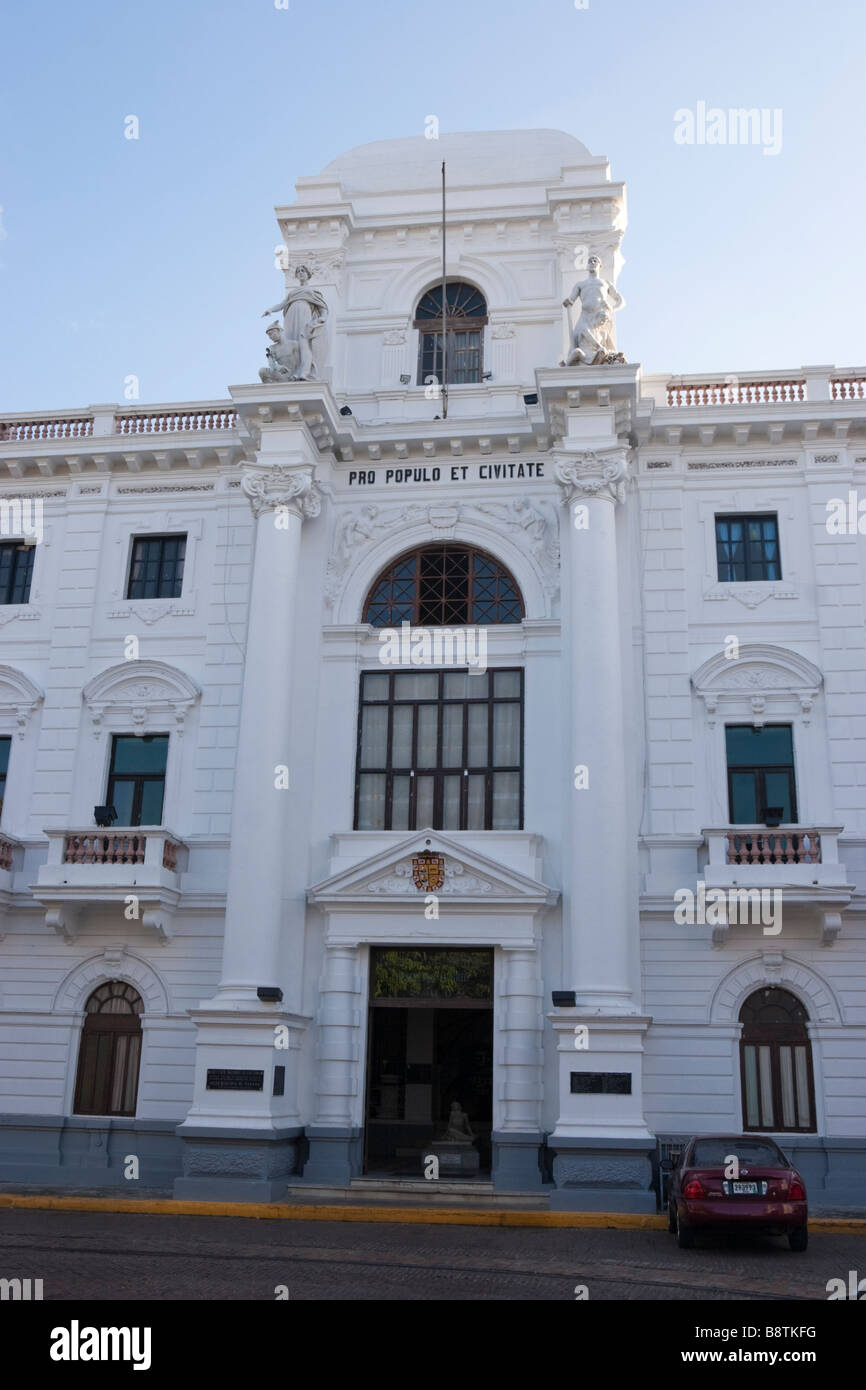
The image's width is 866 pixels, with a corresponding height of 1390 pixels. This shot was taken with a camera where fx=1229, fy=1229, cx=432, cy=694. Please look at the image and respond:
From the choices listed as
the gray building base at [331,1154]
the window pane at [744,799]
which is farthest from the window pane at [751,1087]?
the gray building base at [331,1154]

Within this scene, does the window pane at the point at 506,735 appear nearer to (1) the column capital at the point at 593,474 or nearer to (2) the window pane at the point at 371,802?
(2) the window pane at the point at 371,802

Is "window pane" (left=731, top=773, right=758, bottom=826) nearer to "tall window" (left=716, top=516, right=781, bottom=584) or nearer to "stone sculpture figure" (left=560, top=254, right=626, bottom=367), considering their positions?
"tall window" (left=716, top=516, right=781, bottom=584)

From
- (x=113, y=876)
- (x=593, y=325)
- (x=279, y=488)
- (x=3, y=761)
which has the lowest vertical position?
(x=113, y=876)

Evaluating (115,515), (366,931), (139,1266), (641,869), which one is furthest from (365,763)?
(139,1266)

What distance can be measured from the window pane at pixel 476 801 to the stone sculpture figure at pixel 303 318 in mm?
8822

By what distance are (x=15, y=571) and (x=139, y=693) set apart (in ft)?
14.4

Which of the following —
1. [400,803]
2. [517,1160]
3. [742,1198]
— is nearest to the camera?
[742,1198]

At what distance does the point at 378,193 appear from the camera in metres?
27.7

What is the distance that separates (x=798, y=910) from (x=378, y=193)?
18.1 m

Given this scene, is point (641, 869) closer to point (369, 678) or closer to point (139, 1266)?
point (369, 678)

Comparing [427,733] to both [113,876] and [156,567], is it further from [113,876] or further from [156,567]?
[156,567]

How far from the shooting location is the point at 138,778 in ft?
79.9

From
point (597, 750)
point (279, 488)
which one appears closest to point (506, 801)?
point (597, 750)

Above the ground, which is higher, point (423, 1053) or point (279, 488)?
point (279, 488)
